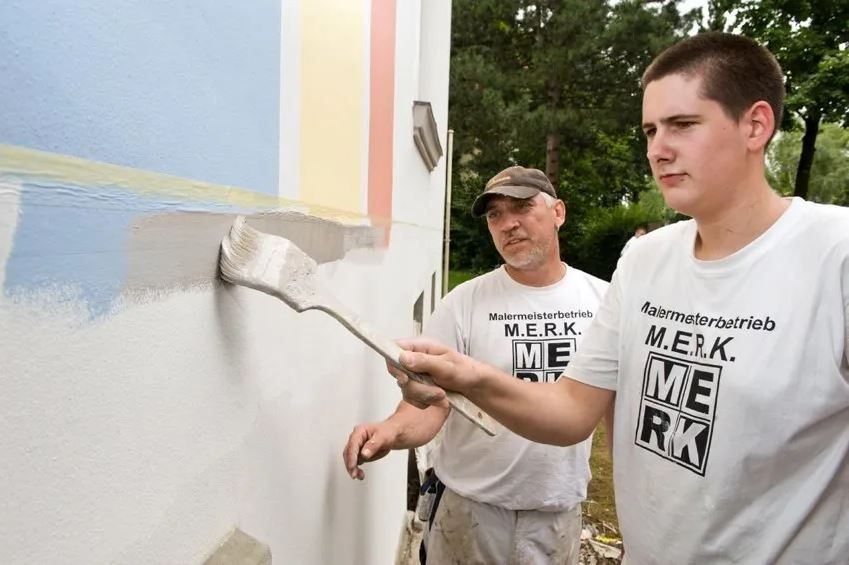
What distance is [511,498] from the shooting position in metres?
2.12

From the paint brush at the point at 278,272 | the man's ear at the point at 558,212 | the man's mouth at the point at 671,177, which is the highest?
the man's mouth at the point at 671,177

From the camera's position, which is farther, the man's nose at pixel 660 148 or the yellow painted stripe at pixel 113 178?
the man's nose at pixel 660 148

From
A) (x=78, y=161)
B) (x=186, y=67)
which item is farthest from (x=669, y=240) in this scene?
(x=78, y=161)

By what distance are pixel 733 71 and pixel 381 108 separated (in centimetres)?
126

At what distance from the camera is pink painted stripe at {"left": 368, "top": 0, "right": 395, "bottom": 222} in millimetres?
2011

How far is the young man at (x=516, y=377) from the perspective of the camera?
2127 millimetres

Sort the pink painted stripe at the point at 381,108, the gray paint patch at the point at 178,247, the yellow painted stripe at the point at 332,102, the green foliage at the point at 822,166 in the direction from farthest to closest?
the green foliage at the point at 822,166 → the pink painted stripe at the point at 381,108 → the yellow painted stripe at the point at 332,102 → the gray paint patch at the point at 178,247

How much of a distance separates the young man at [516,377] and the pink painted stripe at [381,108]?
1.39ft

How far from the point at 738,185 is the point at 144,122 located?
120 cm

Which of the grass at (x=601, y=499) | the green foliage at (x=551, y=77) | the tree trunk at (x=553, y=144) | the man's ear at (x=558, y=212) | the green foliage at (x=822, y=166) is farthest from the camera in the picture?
the green foliage at (x=822, y=166)

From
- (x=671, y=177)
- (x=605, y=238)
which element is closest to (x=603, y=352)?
(x=671, y=177)

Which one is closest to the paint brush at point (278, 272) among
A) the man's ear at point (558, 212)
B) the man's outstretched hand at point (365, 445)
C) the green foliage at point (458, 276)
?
the man's outstretched hand at point (365, 445)

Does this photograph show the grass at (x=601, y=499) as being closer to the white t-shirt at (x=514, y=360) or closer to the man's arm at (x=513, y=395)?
the white t-shirt at (x=514, y=360)

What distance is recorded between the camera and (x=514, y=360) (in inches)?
85.0
